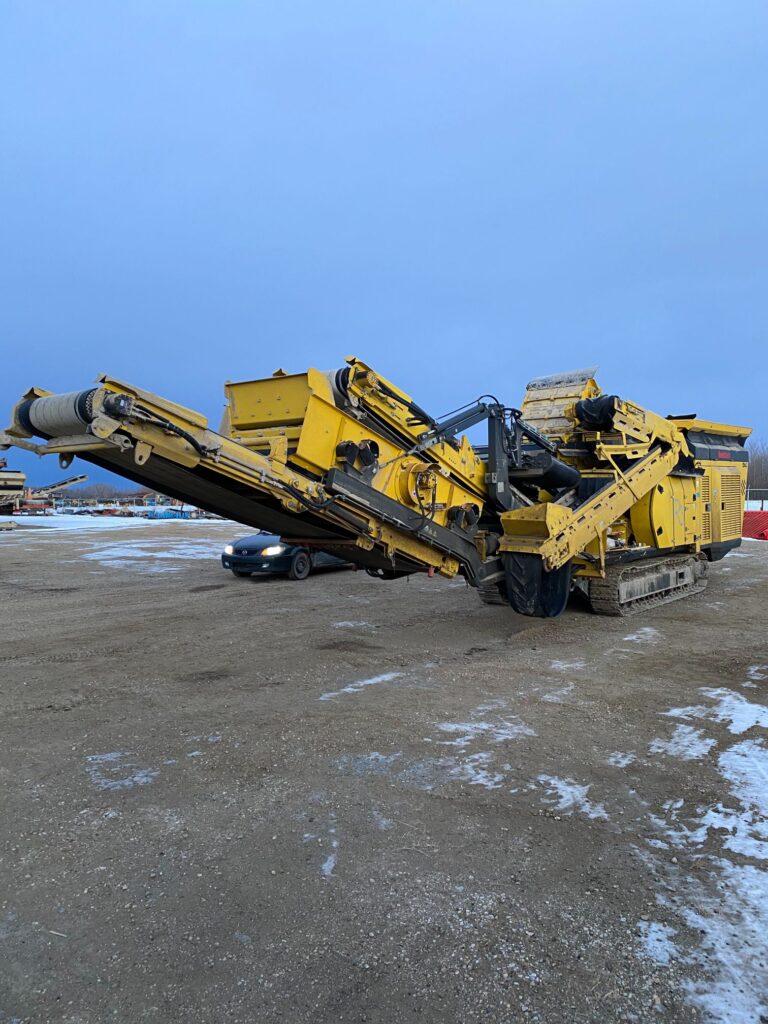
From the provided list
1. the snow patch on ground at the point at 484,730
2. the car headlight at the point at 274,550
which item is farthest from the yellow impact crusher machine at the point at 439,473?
the car headlight at the point at 274,550

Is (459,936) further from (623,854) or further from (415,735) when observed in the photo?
(415,735)

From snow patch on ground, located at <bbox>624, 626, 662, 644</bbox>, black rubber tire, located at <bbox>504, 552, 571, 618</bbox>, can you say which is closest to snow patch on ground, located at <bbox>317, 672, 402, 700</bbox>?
black rubber tire, located at <bbox>504, 552, 571, 618</bbox>

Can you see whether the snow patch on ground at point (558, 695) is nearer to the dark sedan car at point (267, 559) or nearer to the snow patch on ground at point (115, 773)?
the snow patch on ground at point (115, 773)

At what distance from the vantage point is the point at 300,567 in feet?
44.3

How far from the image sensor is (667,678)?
6250mm

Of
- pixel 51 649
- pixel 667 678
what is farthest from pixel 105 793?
pixel 667 678

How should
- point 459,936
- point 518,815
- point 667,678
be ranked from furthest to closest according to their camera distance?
1. point 667,678
2. point 518,815
3. point 459,936

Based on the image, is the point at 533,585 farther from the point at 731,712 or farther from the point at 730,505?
the point at 730,505

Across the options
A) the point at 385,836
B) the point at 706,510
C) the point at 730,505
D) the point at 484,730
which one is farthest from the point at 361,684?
the point at 730,505

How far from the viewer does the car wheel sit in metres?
13.4

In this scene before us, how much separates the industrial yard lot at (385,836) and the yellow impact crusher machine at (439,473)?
4.11ft

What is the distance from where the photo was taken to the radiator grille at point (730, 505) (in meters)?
11.4

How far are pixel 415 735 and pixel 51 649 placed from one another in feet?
16.2

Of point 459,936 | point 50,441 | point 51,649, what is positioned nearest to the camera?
point 459,936
